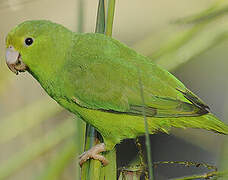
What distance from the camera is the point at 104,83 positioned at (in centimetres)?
102

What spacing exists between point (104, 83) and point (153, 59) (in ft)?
0.50

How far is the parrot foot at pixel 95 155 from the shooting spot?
3.00ft

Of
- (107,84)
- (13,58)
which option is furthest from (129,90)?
(13,58)

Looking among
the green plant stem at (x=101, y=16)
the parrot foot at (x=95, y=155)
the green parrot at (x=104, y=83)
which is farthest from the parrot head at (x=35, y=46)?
the parrot foot at (x=95, y=155)

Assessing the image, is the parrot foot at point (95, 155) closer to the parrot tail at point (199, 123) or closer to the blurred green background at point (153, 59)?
the blurred green background at point (153, 59)

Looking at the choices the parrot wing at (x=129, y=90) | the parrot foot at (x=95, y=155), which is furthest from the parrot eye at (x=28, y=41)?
the parrot foot at (x=95, y=155)

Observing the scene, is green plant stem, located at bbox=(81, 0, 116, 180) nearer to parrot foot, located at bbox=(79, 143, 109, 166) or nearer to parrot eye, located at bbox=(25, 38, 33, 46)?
parrot foot, located at bbox=(79, 143, 109, 166)

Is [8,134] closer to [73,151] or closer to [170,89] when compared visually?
[73,151]

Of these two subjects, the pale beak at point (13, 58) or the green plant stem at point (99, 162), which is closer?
the green plant stem at point (99, 162)

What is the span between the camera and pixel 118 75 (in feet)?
3.32

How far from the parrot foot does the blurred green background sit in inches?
1.0

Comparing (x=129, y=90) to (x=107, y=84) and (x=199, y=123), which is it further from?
(x=199, y=123)

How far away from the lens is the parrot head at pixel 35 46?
1.00 metres

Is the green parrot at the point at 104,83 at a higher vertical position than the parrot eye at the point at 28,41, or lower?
lower
